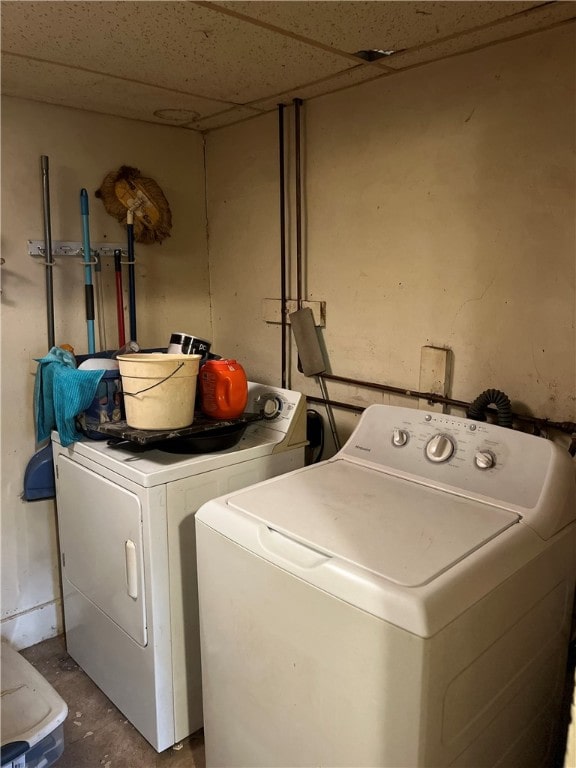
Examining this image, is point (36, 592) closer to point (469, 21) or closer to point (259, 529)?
point (259, 529)

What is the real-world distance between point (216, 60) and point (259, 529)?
1309 mm

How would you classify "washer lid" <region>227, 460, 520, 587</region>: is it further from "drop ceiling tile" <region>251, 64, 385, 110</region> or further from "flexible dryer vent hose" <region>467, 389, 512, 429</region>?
"drop ceiling tile" <region>251, 64, 385, 110</region>

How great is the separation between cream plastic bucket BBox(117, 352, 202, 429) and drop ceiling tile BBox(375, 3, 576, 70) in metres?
1.06

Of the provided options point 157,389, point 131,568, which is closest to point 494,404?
point 157,389

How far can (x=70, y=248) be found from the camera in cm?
212

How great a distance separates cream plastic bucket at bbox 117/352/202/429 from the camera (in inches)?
62.8

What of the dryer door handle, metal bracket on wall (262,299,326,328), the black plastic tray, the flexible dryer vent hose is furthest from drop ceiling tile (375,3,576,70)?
the dryer door handle

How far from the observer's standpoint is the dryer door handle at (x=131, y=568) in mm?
1620

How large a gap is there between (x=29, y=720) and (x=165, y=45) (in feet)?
6.21

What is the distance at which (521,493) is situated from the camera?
135 cm

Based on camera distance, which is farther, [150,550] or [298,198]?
[298,198]

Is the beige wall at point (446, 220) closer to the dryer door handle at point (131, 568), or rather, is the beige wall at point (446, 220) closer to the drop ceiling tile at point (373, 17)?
the drop ceiling tile at point (373, 17)

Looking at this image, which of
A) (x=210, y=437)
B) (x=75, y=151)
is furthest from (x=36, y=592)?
(x=75, y=151)

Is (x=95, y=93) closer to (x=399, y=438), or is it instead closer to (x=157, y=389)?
(x=157, y=389)
